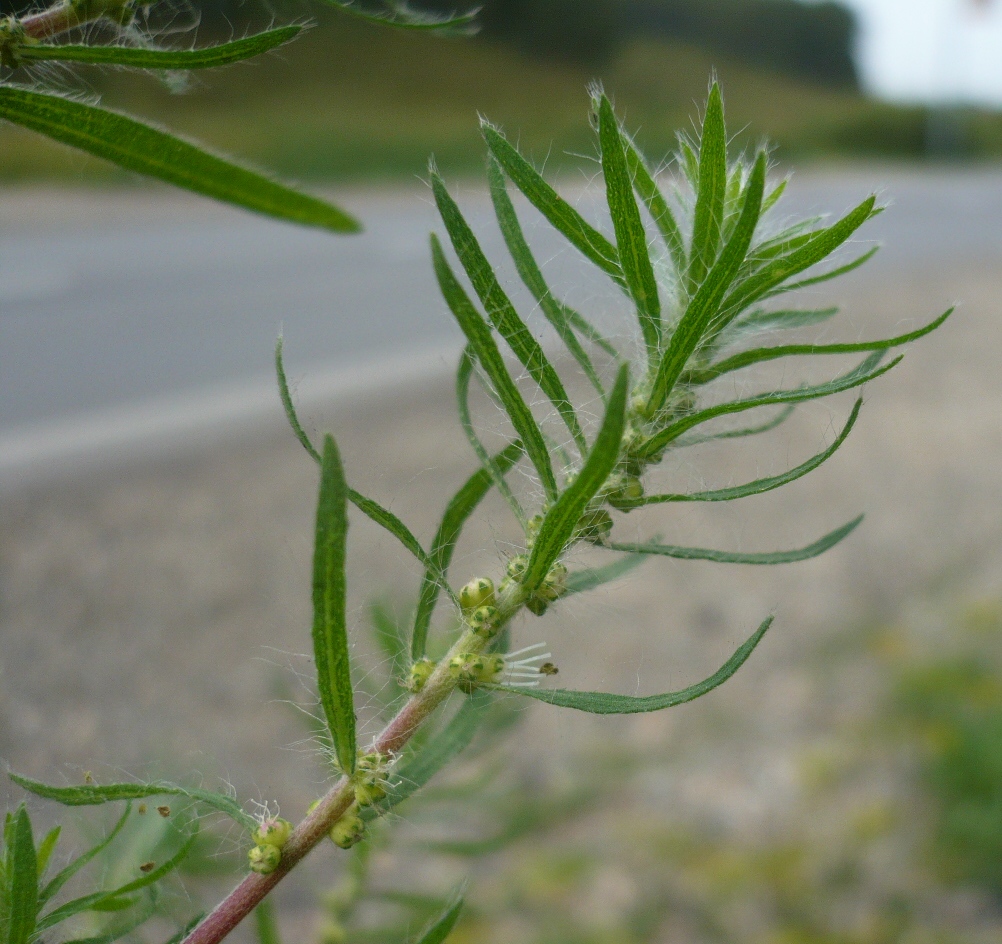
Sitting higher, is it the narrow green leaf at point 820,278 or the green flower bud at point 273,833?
the narrow green leaf at point 820,278

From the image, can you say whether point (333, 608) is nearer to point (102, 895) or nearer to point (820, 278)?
point (102, 895)

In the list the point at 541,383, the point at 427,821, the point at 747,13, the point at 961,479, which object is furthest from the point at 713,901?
the point at 747,13

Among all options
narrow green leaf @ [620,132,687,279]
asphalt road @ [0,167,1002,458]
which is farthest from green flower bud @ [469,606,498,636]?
asphalt road @ [0,167,1002,458]

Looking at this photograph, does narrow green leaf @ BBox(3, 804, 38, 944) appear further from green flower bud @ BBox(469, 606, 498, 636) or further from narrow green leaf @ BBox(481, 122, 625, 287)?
narrow green leaf @ BBox(481, 122, 625, 287)

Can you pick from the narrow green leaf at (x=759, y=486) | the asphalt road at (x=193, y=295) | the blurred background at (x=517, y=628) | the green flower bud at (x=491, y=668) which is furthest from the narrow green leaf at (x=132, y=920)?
the asphalt road at (x=193, y=295)

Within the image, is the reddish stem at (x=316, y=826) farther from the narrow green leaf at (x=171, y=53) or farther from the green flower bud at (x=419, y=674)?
the narrow green leaf at (x=171, y=53)

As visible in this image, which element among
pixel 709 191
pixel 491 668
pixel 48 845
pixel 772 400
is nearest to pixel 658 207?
pixel 709 191
